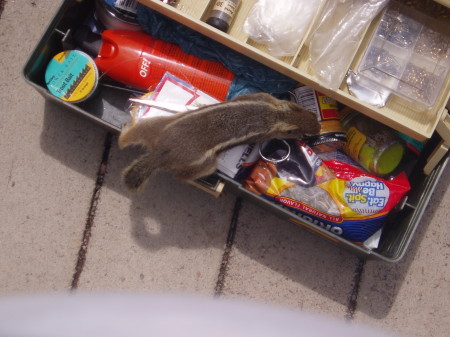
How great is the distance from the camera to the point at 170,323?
1.10 m

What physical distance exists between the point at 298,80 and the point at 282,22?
0.28 meters

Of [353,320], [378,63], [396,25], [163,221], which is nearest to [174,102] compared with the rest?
[163,221]

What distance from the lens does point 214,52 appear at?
7.14 ft

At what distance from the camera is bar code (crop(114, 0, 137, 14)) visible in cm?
215

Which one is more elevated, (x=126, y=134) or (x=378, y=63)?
(x=378, y=63)

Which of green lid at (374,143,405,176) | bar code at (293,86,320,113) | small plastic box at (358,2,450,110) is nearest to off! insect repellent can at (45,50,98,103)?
bar code at (293,86,320,113)

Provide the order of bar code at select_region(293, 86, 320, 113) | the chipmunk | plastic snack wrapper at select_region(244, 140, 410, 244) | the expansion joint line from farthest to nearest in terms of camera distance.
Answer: the expansion joint line, bar code at select_region(293, 86, 320, 113), plastic snack wrapper at select_region(244, 140, 410, 244), the chipmunk

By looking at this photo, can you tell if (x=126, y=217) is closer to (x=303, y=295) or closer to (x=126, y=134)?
(x=126, y=134)

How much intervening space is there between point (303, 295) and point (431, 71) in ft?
3.96

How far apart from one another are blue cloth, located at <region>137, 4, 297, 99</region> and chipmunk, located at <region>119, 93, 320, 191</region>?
12 centimetres

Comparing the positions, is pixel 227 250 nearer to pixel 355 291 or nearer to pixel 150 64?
pixel 355 291

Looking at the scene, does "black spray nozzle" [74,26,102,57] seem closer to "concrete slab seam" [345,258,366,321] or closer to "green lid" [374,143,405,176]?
"green lid" [374,143,405,176]

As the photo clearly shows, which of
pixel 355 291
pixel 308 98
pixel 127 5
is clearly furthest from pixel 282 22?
pixel 355 291

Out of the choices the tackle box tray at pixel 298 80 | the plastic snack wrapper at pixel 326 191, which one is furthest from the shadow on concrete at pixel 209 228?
the plastic snack wrapper at pixel 326 191
